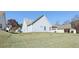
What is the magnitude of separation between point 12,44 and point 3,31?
0.16 m

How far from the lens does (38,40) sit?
5.94ft

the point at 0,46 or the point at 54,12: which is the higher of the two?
Answer: the point at 54,12

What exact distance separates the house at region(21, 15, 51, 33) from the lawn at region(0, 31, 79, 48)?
0.05m

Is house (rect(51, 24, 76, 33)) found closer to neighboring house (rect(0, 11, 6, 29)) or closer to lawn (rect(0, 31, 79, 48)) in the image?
lawn (rect(0, 31, 79, 48))

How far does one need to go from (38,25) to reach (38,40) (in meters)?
0.15

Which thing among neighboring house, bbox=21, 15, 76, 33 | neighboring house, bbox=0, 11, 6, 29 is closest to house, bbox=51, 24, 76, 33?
neighboring house, bbox=21, 15, 76, 33

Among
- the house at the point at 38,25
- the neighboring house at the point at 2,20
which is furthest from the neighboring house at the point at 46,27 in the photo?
the neighboring house at the point at 2,20

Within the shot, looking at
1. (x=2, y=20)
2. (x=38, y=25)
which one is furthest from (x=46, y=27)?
(x=2, y=20)

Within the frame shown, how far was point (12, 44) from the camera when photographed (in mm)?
1820

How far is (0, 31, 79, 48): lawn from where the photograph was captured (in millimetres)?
1796

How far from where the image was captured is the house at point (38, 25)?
1796 millimetres

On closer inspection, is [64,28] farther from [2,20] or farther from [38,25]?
[2,20]
